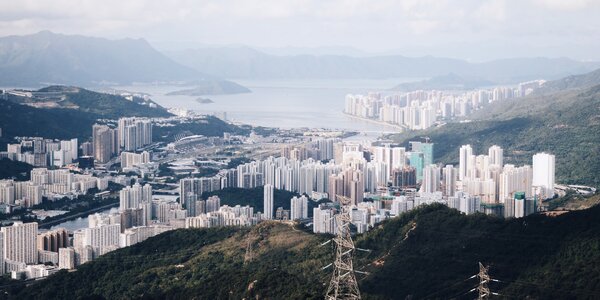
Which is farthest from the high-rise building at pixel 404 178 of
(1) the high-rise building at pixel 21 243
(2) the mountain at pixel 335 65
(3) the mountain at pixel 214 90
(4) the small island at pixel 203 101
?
(2) the mountain at pixel 335 65

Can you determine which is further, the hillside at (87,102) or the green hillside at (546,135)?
the hillside at (87,102)

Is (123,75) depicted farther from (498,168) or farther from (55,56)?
(498,168)

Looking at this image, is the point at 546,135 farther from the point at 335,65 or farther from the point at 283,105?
the point at 335,65

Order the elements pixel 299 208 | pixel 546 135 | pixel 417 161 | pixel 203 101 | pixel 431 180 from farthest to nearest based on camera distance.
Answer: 1. pixel 203 101
2. pixel 546 135
3. pixel 417 161
4. pixel 431 180
5. pixel 299 208

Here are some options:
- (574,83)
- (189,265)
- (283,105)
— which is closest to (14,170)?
(189,265)

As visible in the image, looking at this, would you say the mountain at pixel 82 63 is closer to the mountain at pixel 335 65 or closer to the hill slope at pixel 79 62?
the hill slope at pixel 79 62

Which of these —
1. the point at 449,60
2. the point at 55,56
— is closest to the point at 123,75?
the point at 55,56
